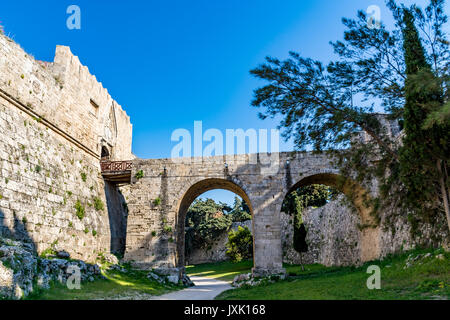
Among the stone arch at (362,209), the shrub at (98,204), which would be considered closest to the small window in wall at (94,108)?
the shrub at (98,204)

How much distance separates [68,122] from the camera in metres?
14.0

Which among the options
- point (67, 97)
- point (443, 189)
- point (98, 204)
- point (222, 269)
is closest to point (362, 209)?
point (443, 189)

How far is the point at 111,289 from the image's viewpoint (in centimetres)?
948

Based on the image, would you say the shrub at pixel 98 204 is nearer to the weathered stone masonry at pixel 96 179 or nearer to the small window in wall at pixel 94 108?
the weathered stone masonry at pixel 96 179

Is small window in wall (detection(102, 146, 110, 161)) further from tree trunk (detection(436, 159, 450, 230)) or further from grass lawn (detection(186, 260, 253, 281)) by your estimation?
tree trunk (detection(436, 159, 450, 230))

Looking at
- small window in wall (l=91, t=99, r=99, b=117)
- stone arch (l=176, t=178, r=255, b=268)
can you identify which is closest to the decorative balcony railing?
small window in wall (l=91, t=99, r=99, b=117)

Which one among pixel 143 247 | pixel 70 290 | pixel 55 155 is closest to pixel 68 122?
pixel 55 155

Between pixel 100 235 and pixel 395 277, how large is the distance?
11.9m

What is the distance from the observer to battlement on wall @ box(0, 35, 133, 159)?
10834mm

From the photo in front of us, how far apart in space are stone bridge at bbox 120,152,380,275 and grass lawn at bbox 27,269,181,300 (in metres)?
1.60

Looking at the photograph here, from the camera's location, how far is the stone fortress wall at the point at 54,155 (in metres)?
9.91

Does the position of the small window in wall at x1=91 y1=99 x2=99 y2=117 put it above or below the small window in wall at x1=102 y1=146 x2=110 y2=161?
above

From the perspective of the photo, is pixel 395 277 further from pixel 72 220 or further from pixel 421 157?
pixel 72 220

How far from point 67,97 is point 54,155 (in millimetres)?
3120
